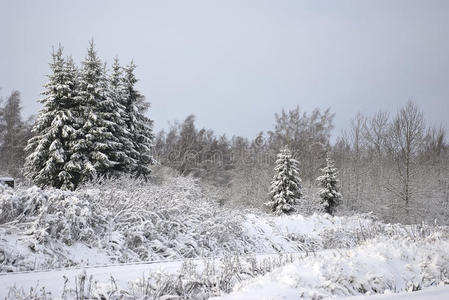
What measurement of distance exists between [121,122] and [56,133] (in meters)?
4.13

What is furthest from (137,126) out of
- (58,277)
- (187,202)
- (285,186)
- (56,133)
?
(58,277)

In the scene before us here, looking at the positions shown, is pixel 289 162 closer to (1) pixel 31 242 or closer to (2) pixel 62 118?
(2) pixel 62 118

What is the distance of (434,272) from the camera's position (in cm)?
634

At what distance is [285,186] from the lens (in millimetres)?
24594

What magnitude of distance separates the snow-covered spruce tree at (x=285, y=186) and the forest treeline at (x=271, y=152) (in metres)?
3.87

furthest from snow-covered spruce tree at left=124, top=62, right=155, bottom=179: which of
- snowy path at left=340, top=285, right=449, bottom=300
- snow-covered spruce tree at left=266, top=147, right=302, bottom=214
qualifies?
snowy path at left=340, top=285, right=449, bottom=300

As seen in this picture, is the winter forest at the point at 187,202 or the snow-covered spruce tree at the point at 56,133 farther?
the snow-covered spruce tree at the point at 56,133

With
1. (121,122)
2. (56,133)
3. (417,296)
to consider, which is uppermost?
(121,122)

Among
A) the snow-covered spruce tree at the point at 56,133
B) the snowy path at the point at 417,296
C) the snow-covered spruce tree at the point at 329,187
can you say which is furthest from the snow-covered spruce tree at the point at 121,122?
the snowy path at the point at 417,296

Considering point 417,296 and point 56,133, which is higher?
point 56,133

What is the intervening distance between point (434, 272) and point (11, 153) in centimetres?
4073

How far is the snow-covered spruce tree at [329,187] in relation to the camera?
87.6 ft

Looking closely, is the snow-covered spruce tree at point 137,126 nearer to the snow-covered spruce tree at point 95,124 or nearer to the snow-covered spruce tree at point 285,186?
the snow-covered spruce tree at point 95,124

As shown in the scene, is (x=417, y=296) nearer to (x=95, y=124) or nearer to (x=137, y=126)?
(x=95, y=124)
